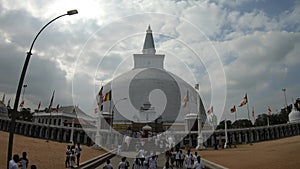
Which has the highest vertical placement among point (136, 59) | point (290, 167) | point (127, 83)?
point (136, 59)

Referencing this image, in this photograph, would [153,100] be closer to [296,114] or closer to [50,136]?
[50,136]

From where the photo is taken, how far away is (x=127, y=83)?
67.0m

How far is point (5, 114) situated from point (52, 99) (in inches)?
819

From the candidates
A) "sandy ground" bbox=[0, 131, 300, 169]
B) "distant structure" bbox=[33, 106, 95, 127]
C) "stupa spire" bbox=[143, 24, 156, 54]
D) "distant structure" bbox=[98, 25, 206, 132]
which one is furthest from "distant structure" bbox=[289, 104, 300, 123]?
"distant structure" bbox=[33, 106, 95, 127]

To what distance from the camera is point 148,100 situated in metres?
61.6

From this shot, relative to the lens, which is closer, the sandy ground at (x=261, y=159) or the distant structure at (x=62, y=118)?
the sandy ground at (x=261, y=159)

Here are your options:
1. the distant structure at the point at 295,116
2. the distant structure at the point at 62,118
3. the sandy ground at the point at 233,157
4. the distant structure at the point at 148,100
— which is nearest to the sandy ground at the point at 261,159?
the sandy ground at the point at 233,157

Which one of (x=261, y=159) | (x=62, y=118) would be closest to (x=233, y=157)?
(x=261, y=159)

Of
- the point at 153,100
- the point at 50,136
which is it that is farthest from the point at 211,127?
the point at 50,136

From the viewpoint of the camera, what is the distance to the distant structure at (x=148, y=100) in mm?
55475

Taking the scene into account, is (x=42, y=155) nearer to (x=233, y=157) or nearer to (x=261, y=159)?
(x=233, y=157)

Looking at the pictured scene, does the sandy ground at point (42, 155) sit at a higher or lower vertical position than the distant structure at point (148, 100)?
lower

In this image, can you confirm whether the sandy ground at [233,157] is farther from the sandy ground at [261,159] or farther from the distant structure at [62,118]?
the distant structure at [62,118]

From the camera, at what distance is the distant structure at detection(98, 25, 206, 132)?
55475 mm
